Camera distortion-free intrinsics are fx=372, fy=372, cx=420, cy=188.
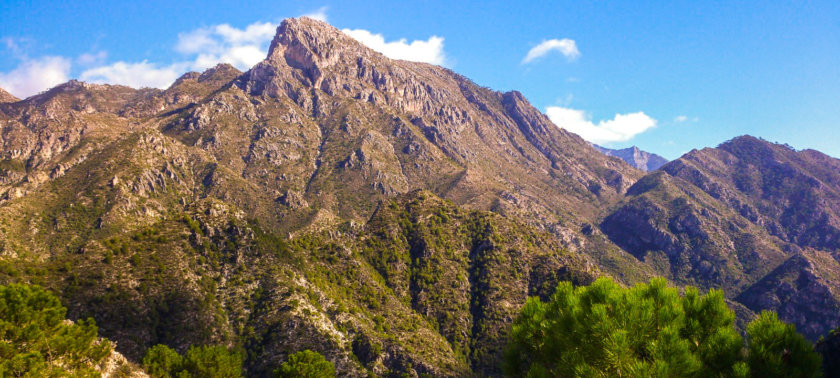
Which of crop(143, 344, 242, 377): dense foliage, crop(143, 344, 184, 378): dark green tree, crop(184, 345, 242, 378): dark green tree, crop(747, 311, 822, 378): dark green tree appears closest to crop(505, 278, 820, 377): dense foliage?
crop(747, 311, 822, 378): dark green tree

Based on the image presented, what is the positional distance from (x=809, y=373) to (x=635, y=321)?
4871 millimetres

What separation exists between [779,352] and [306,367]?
48407mm

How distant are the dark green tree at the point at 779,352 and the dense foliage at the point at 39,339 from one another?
1558 inches

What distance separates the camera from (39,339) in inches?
1176

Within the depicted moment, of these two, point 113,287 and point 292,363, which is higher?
point 113,287

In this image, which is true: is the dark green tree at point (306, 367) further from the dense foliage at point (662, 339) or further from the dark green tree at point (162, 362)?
the dense foliage at point (662, 339)

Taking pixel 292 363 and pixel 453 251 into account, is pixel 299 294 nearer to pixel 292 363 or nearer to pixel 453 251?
pixel 292 363

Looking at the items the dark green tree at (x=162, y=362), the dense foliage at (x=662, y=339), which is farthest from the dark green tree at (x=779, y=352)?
the dark green tree at (x=162, y=362)

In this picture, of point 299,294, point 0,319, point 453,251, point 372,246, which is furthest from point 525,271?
point 0,319

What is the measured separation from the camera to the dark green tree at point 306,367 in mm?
47656

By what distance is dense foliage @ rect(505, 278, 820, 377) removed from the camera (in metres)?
9.84

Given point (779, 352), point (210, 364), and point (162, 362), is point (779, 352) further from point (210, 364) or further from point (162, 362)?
point (162, 362)

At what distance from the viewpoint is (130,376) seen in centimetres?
3834

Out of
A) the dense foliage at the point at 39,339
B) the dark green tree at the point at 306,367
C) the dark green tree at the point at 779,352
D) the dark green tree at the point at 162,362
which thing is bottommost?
the dark green tree at the point at 306,367
